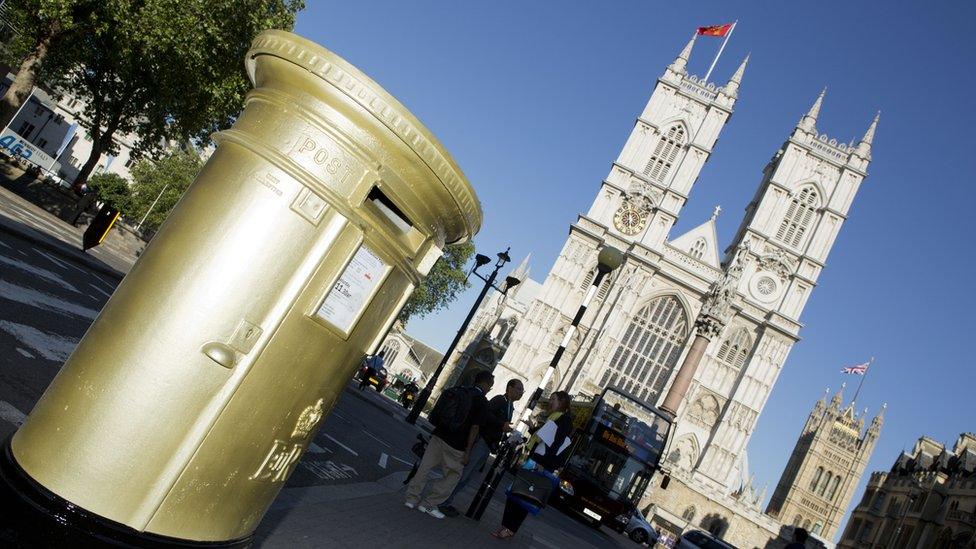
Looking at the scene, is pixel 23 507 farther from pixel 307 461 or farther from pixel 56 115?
pixel 56 115

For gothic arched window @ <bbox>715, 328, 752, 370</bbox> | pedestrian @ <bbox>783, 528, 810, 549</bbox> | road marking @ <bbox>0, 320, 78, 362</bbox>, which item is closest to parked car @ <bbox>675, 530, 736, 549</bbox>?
pedestrian @ <bbox>783, 528, 810, 549</bbox>

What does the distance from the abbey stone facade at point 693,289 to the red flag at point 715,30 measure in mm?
2693

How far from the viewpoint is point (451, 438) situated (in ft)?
23.3

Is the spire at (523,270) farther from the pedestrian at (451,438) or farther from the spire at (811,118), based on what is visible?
the pedestrian at (451,438)

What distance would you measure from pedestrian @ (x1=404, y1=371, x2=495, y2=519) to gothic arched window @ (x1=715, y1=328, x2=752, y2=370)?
39.4m

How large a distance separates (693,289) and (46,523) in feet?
147

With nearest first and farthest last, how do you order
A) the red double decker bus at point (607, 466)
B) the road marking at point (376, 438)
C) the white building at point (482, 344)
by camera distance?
the road marking at point (376, 438) < the red double decker bus at point (607, 466) < the white building at point (482, 344)

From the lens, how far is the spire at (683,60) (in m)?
47.9

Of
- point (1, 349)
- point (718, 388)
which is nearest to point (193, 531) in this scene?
point (1, 349)

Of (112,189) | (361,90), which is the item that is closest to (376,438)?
(361,90)

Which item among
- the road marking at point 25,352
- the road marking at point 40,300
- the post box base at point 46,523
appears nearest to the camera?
the post box base at point 46,523

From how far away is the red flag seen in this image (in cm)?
4753

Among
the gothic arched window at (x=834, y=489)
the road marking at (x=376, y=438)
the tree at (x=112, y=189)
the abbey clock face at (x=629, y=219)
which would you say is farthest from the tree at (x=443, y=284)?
the gothic arched window at (x=834, y=489)

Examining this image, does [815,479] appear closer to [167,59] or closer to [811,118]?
[811,118]
